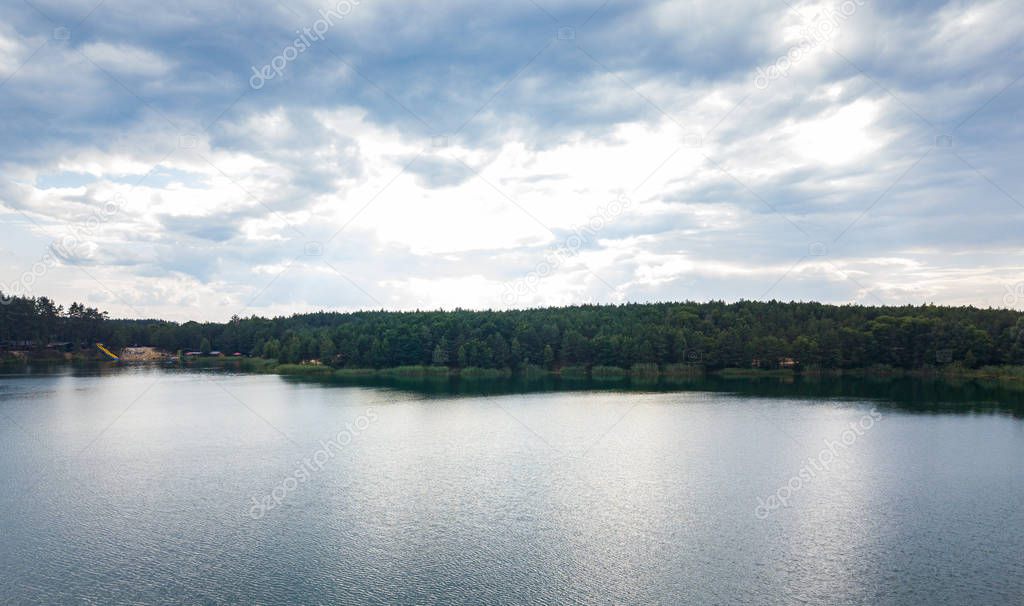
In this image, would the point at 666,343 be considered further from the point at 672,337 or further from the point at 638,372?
the point at 638,372

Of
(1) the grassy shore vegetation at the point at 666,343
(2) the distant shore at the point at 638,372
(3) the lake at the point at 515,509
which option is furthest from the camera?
(1) the grassy shore vegetation at the point at 666,343

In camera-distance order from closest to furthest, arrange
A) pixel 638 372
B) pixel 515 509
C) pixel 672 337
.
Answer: pixel 515 509
pixel 638 372
pixel 672 337

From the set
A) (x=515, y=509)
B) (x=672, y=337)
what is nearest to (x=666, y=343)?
(x=672, y=337)

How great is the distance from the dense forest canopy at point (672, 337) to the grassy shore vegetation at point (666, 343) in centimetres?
19

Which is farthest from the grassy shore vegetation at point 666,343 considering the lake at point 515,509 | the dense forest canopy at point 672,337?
the lake at point 515,509

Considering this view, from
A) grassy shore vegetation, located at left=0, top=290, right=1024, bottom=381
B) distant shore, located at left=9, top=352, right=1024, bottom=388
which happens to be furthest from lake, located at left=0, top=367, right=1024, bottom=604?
grassy shore vegetation, located at left=0, top=290, right=1024, bottom=381

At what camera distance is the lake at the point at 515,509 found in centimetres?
1925

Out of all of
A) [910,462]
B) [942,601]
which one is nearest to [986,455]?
[910,462]

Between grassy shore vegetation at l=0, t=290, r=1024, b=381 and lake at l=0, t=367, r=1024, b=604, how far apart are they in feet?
161

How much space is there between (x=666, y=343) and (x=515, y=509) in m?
84.2

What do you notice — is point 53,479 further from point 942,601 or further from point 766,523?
point 942,601

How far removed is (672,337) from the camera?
10769 centimetres

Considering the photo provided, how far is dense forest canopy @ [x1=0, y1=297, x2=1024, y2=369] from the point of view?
3846 inches

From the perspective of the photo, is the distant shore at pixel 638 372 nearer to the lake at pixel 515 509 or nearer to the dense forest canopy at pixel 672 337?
the dense forest canopy at pixel 672 337
